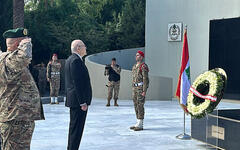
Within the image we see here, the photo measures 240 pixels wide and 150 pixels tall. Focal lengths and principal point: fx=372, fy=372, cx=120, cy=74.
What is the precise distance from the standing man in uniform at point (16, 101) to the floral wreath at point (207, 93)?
320cm

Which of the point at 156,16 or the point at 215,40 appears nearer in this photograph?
the point at 215,40

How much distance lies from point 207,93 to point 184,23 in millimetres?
12563

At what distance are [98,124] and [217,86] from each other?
4268mm

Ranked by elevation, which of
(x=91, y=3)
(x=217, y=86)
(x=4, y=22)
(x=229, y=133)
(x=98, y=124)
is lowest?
(x=98, y=124)

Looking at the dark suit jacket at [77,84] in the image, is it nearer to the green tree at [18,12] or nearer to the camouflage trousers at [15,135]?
the camouflage trousers at [15,135]

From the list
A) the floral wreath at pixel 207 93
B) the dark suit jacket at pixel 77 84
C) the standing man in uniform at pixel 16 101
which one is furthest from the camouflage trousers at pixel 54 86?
the standing man in uniform at pixel 16 101

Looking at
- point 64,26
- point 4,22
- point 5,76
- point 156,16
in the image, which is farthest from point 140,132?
point 64,26

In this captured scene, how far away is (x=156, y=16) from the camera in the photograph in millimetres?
20203

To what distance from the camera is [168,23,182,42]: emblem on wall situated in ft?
61.8

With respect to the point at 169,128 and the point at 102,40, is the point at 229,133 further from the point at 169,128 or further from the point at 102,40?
the point at 102,40

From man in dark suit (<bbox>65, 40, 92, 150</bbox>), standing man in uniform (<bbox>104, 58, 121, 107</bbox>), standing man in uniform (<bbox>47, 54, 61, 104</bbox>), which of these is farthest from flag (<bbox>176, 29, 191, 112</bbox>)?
standing man in uniform (<bbox>47, 54, 61, 104</bbox>)

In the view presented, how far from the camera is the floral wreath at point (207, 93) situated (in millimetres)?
6078

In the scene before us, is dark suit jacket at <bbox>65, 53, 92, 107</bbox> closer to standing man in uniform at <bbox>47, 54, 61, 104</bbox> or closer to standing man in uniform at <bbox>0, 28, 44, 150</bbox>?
standing man in uniform at <bbox>0, 28, 44, 150</bbox>

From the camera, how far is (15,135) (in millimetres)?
3893
